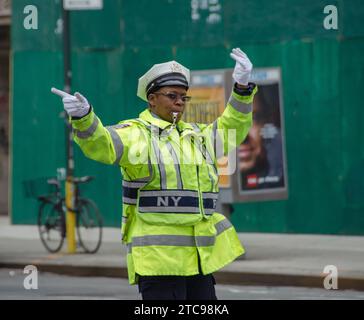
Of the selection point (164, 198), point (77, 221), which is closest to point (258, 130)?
point (77, 221)

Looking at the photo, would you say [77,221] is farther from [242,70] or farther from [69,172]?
[242,70]

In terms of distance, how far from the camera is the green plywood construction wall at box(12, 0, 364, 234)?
17125mm

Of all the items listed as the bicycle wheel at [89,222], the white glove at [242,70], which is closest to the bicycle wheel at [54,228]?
the bicycle wheel at [89,222]

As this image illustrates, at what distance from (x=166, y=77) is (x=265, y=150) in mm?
8875

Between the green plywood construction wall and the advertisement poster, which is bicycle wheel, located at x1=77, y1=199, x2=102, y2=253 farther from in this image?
the green plywood construction wall

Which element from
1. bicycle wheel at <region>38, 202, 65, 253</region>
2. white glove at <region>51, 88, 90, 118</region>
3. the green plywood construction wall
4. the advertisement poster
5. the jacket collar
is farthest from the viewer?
the green plywood construction wall

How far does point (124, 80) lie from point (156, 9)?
123 centimetres

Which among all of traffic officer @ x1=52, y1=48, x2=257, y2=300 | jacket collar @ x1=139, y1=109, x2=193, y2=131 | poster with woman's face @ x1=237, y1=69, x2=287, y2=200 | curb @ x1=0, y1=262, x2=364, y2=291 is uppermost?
poster with woman's face @ x1=237, y1=69, x2=287, y2=200

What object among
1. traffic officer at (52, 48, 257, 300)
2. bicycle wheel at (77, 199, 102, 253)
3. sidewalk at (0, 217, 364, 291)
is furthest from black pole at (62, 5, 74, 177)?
traffic officer at (52, 48, 257, 300)

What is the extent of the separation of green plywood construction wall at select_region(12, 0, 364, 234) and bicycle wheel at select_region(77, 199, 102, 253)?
9.55 feet

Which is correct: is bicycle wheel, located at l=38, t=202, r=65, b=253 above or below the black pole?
below

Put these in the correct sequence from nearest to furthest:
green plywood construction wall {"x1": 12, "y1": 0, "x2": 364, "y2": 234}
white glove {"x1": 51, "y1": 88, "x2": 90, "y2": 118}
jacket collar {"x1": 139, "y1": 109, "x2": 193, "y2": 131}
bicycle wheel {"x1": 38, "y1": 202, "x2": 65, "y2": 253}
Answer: white glove {"x1": 51, "y1": 88, "x2": 90, "y2": 118}
jacket collar {"x1": 139, "y1": 109, "x2": 193, "y2": 131}
bicycle wheel {"x1": 38, "y1": 202, "x2": 65, "y2": 253}
green plywood construction wall {"x1": 12, "y1": 0, "x2": 364, "y2": 234}

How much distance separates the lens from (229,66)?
1788cm

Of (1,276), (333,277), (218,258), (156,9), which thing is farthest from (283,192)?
(218,258)
